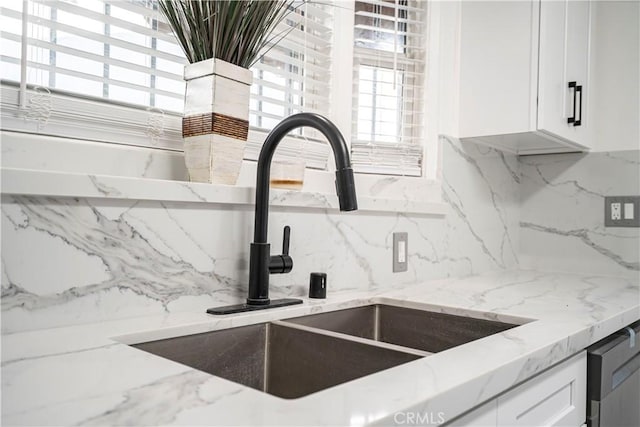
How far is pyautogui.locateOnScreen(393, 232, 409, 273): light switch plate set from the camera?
5.69 feet

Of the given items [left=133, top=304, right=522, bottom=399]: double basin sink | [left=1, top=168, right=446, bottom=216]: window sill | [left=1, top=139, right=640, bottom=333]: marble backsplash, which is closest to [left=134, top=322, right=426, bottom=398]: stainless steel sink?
[left=133, top=304, right=522, bottom=399]: double basin sink

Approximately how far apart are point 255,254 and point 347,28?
92 centimetres

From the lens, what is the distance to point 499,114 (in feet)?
6.28

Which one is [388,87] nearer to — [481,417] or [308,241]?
[308,241]

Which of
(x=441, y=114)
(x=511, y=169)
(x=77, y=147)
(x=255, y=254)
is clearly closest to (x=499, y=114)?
(x=441, y=114)

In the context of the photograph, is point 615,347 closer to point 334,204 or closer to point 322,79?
point 334,204

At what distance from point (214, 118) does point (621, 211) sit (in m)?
1.83

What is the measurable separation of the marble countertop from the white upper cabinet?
2.81ft

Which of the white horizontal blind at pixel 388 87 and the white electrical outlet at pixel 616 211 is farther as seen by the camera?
the white electrical outlet at pixel 616 211

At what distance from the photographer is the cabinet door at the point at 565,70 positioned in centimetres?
184

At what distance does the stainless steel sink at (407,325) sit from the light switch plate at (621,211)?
1293 millimetres

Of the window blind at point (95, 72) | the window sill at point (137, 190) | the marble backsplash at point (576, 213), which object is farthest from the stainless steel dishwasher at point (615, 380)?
the window blind at point (95, 72)

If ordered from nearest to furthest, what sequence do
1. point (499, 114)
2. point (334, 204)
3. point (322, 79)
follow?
1. point (334, 204)
2. point (322, 79)
3. point (499, 114)

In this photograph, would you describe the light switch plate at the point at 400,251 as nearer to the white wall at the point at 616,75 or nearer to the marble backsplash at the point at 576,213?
the marble backsplash at the point at 576,213
